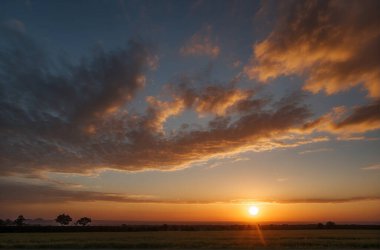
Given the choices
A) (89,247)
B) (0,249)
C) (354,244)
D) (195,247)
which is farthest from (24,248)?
(354,244)

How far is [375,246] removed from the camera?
39594 millimetres

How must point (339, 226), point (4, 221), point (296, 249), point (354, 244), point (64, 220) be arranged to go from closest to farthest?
point (296, 249) → point (354, 244) → point (339, 226) → point (4, 221) → point (64, 220)

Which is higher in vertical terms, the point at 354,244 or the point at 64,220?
the point at 64,220

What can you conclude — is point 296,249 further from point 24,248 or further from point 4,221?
point 4,221

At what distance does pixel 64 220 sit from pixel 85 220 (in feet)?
34.6

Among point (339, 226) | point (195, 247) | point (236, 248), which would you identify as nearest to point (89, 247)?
point (195, 247)

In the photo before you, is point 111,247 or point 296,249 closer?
point 296,249

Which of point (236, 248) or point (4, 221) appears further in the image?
point (4, 221)

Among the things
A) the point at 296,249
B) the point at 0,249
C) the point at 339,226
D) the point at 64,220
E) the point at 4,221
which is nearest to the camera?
the point at 296,249

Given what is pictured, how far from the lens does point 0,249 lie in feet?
126

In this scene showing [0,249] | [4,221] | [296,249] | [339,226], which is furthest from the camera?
[4,221]

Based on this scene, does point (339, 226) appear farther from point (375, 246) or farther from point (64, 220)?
point (64, 220)

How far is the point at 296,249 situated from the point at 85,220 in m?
154

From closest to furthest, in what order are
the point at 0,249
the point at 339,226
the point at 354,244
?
the point at 0,249 < the point at 354,244 < the point at 339,226
